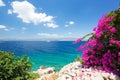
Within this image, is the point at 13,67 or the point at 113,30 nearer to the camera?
the point at 113,30

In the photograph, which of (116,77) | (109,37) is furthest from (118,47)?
(116,77)

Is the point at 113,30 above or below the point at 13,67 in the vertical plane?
above

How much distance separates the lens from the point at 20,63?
44.5 ft

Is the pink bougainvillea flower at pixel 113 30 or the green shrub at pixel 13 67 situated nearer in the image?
the pink bougainvillea flower at pixel 113 30

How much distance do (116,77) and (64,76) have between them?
8.60ft

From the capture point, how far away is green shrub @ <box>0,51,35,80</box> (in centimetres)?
1311

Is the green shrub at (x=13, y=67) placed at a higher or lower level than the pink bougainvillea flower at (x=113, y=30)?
lower

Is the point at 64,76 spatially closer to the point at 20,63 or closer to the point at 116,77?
the point at 116,77

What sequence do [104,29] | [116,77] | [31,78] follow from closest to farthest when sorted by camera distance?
[116,77]
[104,29]
[31,78]

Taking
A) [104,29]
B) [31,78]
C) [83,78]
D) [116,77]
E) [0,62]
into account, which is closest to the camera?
[83,78]

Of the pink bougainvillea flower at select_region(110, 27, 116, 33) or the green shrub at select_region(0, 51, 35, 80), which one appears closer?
the pink bougainvillea flower at select_region(110, 27, 116, 33)

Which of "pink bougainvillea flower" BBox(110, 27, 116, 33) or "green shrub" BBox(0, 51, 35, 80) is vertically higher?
"pink bougainvillea flower" BBox(110, 27, 116, 33)

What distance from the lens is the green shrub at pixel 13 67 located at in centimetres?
1311

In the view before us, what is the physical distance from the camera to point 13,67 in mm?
13312
